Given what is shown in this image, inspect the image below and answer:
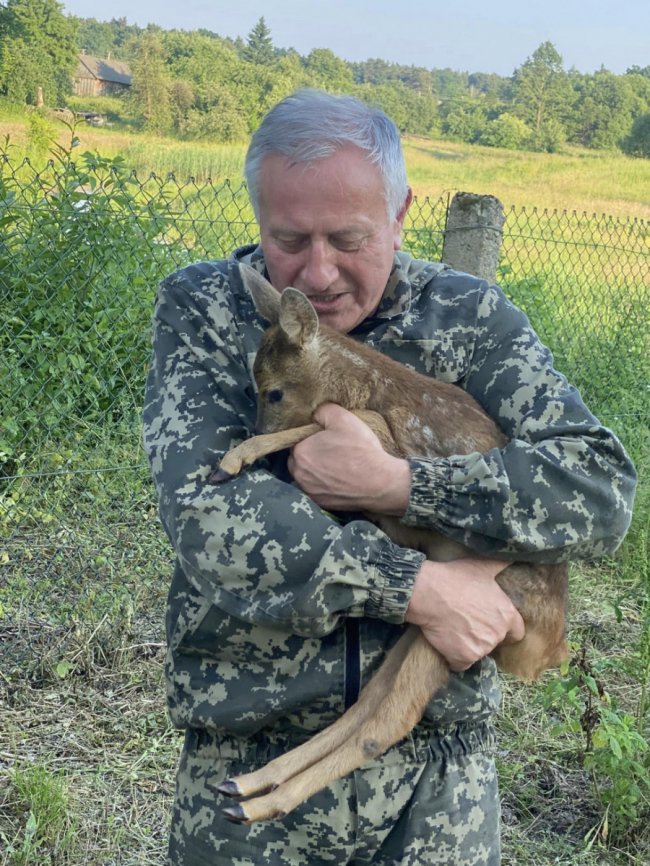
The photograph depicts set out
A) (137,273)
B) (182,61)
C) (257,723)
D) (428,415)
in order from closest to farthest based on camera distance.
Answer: (257,723) → (428,415) → (137,273) → (182,61)

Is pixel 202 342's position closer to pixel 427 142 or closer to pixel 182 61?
pixel 427 142

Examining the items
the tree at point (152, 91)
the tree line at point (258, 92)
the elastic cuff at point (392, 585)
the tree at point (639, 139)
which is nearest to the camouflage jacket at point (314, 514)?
the elastic cuff at point (392, 585)

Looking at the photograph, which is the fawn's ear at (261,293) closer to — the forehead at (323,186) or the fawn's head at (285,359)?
→ the fawn's head at (285,359)

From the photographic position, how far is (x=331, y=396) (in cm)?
301

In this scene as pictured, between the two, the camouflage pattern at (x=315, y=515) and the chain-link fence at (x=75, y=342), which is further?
the chain-link fence at (x=75, y=342)

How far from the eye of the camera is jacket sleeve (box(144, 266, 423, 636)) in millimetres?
2254

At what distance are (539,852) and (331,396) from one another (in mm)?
2815

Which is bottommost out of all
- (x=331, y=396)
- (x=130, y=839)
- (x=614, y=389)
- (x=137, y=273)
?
(x=130, y=839)

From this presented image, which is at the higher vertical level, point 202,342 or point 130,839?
point 202,342

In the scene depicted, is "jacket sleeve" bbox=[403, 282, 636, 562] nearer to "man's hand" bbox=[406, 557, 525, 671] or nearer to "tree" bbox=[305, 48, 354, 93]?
"man's hand" bbox=[406, 557, 525, 671]

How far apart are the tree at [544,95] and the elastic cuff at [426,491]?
61224 mm

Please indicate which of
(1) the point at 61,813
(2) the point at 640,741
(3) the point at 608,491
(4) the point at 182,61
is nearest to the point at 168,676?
(3) the point at 608,491

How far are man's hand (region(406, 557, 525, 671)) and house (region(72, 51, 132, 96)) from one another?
8013cm

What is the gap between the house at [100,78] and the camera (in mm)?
80312
